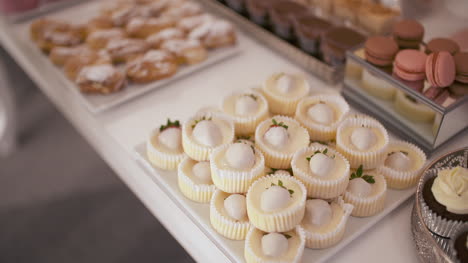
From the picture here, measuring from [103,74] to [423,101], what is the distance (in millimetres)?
875

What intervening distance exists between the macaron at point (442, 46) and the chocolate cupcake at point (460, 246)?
54 cm

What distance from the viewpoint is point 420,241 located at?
90 cm

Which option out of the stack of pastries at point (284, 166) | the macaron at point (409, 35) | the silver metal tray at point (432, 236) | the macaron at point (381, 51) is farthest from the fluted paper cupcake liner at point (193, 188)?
the macaron at point (409, 35)

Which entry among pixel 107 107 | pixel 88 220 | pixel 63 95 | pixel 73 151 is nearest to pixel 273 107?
pixel 107 107

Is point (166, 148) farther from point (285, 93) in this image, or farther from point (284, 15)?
point (284, 15)

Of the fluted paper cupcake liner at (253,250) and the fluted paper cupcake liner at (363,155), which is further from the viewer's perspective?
the fluted paper cupcake liner at (363,155)

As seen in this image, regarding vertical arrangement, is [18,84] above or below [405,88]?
below

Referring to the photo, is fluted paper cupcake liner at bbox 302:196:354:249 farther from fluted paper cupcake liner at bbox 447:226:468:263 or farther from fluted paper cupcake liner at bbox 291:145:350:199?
fluted paper cupcake liner at bbox 447:226:468:263

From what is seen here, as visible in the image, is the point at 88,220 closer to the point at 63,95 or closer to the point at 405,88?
the point at 63,95

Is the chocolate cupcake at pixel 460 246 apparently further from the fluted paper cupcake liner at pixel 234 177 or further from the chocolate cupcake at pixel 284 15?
the chocolate cupcake at pixel 284 15

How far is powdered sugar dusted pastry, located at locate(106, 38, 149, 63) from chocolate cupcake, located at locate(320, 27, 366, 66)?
0.58 meters

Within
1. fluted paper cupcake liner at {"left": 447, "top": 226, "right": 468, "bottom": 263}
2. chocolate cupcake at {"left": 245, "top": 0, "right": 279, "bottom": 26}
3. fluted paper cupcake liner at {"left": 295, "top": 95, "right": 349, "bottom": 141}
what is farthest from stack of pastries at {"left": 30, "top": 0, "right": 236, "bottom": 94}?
fluted paper cupcake liner at {"left": 447, "top": 226, "right": 468, "bottom": 263}

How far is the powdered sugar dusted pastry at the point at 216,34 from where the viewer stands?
157 centimetres

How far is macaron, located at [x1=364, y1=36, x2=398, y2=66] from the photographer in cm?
120
